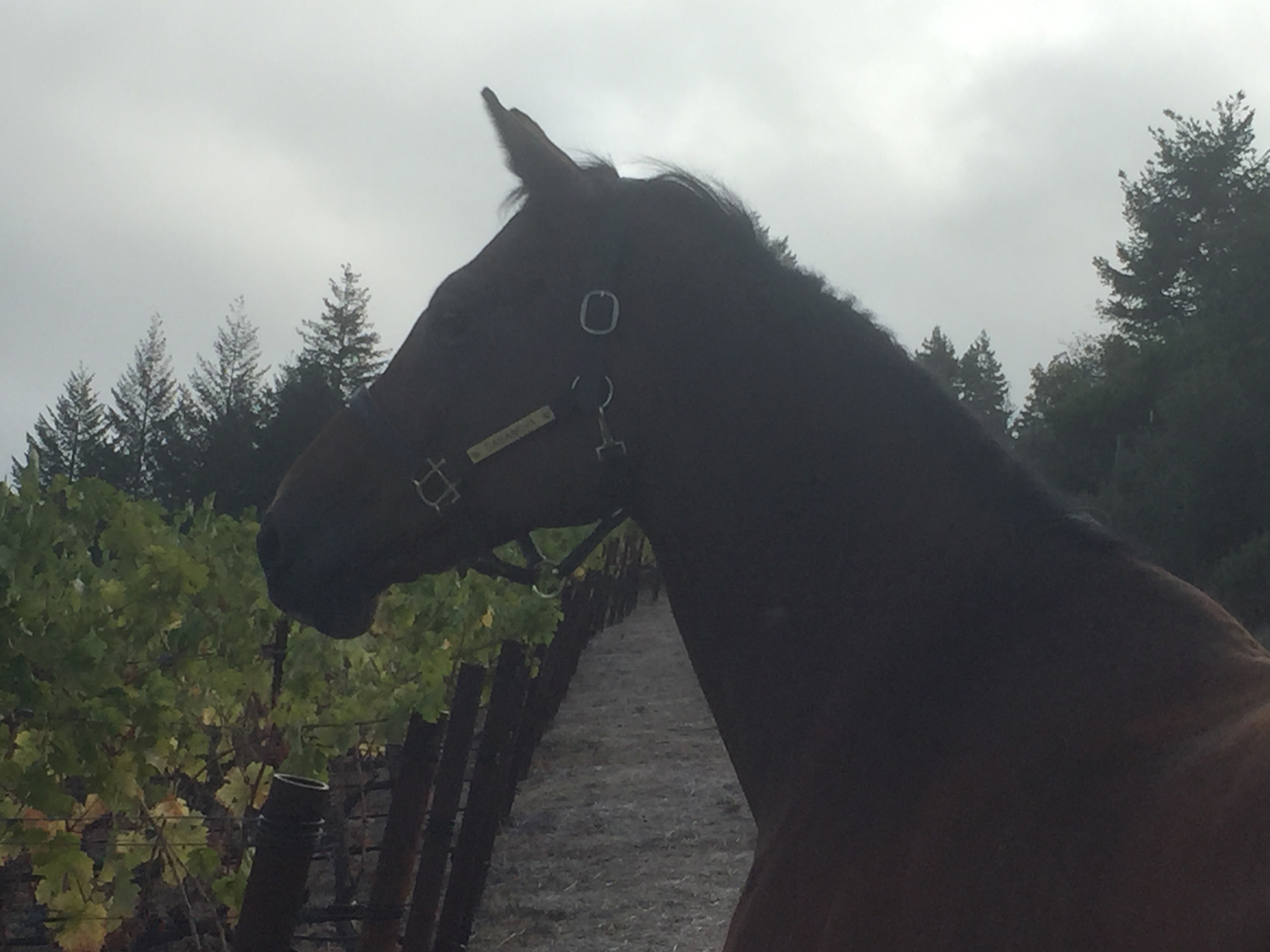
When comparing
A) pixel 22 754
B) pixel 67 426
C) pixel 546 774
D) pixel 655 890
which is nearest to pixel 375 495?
pixel 22 754

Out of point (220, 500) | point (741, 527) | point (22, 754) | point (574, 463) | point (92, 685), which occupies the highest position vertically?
point (220, 500)

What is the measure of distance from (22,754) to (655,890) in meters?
4.44

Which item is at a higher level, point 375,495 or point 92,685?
point 375,495

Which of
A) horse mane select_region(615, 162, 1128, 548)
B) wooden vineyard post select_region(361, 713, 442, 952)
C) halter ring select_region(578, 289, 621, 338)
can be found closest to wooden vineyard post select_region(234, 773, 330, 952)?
halter ring select_region(578, 289, 621, 338)

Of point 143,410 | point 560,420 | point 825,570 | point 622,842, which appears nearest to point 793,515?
point 825,570

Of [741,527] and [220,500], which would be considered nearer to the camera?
[741,527]

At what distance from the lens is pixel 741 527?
2.05m

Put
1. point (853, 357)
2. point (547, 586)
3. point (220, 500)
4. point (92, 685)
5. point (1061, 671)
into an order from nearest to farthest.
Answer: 1. point (1061, 671)
2. point (853, 357)
3. point (547, 586)
4. point (92, 685)
5. point (220, 500)

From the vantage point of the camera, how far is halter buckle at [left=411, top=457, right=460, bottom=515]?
2.24 meters

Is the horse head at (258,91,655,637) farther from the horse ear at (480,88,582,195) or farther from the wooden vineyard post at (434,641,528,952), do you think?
the wooden vineyard post at (434,641,528,952)

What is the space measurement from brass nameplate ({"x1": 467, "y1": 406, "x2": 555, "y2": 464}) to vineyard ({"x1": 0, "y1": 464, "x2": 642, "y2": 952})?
1629 millimetres

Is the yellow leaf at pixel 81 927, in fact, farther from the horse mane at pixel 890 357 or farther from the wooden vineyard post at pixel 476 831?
the horse mane at pixel 890 357

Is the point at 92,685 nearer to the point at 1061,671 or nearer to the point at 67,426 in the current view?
the point at 1061,671

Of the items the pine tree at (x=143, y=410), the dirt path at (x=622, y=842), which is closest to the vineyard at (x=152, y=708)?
the dirt path at (x=622, y=842)
